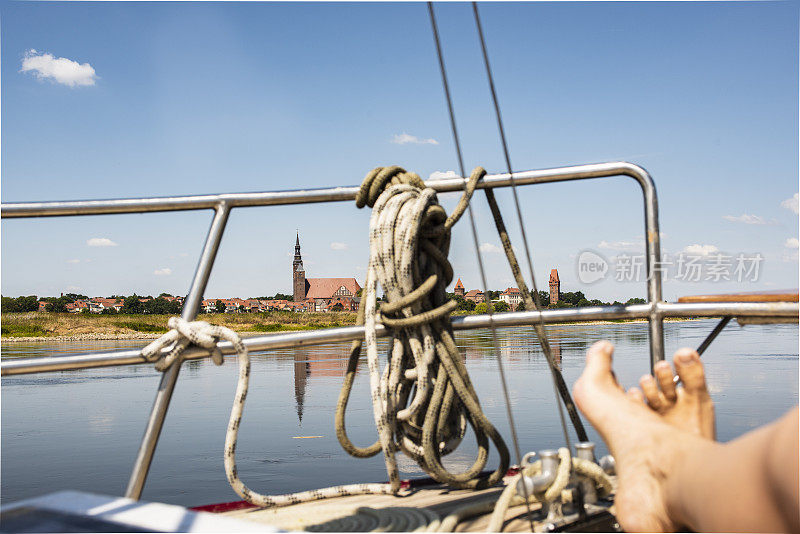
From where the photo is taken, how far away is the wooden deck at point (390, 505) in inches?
56.5

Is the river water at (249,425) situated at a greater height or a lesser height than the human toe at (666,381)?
lesser

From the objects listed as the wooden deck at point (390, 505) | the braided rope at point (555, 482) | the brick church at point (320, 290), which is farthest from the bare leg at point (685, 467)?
the brick church at point (320, 290)

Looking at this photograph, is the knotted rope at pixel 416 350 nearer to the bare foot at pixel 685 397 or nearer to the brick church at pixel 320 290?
the bare foot at pixel 685 397

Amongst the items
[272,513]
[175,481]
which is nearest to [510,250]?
[272,513]

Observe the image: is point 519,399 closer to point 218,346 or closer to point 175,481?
point 175,481

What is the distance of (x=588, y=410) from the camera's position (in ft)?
4.25

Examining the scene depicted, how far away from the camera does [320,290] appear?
92.7 meters

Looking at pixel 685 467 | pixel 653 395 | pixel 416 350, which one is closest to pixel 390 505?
pixel 416 350

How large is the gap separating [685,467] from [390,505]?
861mm

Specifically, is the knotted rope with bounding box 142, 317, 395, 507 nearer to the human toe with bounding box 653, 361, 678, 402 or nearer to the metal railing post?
the metal railing post

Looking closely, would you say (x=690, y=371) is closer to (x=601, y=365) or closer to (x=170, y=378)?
(x=601, y=365)

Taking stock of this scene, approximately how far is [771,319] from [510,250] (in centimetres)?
67

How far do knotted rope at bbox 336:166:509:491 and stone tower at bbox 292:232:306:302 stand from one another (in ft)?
297

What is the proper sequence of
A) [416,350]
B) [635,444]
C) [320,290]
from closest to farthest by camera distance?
[635,444] < [416,350] < [320,290]
